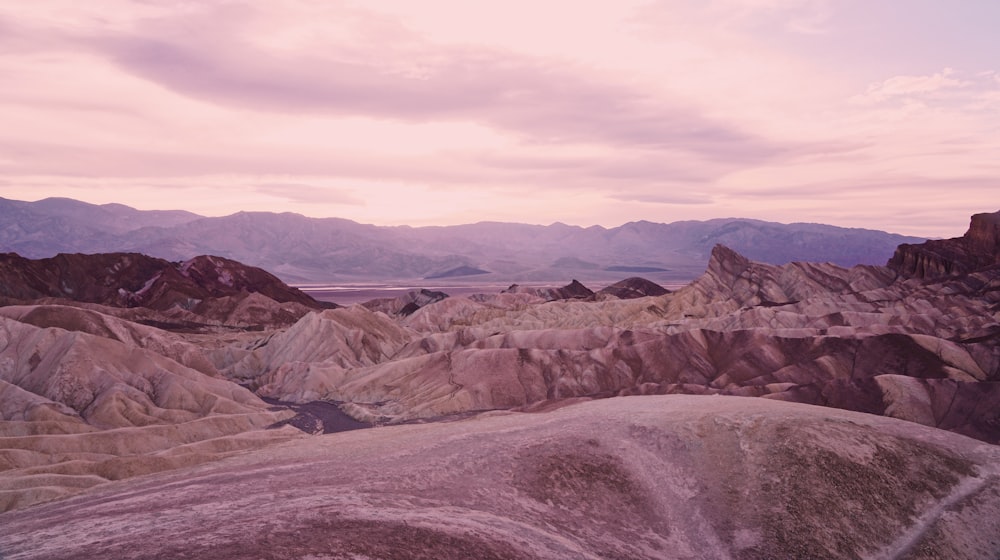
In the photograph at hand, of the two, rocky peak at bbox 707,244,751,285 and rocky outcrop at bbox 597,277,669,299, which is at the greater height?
rocky peak at bbox 707,244,751,285

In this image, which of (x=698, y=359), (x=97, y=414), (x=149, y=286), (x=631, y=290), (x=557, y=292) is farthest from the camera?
(x=557, y=292)

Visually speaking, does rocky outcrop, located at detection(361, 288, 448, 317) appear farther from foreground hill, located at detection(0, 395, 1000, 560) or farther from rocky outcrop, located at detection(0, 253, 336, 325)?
foreground hill, located at detection(0, 395, 1000, 560)

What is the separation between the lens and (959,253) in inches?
4599

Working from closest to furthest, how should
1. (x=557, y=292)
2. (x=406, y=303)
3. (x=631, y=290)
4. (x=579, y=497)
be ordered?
1. (x=579, y=497)
2. (x=631, y=290)
3. (x=406, y=303)
4. (x=557, y=292)

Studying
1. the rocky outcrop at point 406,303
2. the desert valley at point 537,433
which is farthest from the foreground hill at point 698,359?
the rocky outcrop at point 406,303

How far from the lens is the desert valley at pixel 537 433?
89.2ft

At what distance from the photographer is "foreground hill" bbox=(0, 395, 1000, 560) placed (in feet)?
79.0

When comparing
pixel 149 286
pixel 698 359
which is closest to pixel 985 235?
pixel 698 359

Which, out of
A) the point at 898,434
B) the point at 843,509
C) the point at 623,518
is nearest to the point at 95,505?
the point at 623,518

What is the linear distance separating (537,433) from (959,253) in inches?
4308

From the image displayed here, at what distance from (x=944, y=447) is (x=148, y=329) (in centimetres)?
8661

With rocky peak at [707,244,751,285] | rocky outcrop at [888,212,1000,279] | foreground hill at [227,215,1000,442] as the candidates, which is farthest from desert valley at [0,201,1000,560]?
rocky peak at [707,244,751,285]

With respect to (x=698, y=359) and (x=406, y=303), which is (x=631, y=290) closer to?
(x=406, y=303)

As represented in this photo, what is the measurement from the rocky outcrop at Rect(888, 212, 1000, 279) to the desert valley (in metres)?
0.49
